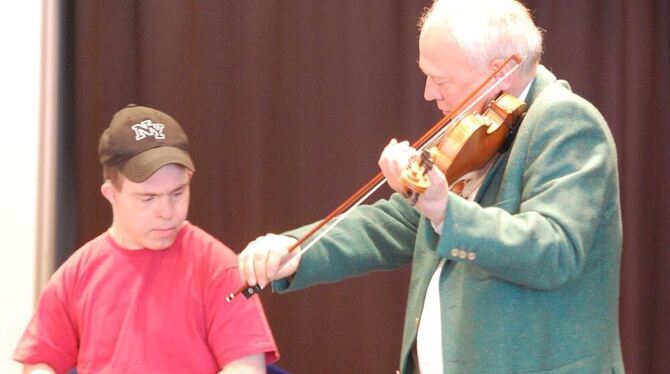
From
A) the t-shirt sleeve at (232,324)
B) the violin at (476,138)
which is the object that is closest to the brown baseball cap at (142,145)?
the t-shirt sleeve at (232,324)

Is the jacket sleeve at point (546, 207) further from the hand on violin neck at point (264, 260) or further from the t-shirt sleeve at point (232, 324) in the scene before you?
the t-shirt sleeve at point (232, 324)

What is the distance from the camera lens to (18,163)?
9.44 feet

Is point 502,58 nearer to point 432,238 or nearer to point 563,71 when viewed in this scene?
point 432,238

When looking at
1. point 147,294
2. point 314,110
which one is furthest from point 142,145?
point 314,110

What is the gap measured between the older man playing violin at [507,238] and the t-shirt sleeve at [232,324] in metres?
0.18

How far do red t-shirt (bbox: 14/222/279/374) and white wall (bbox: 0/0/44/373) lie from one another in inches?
35.7

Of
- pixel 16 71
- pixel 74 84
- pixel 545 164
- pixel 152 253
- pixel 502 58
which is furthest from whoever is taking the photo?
pixel 74 84

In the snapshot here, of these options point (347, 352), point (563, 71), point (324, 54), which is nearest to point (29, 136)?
point (324, 54)

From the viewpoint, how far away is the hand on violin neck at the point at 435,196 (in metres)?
1.44

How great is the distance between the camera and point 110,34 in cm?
302

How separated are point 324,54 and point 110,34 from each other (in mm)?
719

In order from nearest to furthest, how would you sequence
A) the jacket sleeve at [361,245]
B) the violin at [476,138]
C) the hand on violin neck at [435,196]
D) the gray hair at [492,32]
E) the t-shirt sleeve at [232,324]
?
the hand on violin neck at [435,196] → the violin at [476,138] → the gray hair at [492,32] → the jacket sleeve at [361,245] → the t-shirt sleeve at [232,324]

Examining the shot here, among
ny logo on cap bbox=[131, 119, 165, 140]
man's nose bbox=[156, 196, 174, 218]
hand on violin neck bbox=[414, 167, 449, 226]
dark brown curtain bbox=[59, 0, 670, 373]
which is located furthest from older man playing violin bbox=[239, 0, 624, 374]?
dark brown curtain bbox=[59, 0, 670, 373]

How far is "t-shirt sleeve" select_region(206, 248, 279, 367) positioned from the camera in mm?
1929
